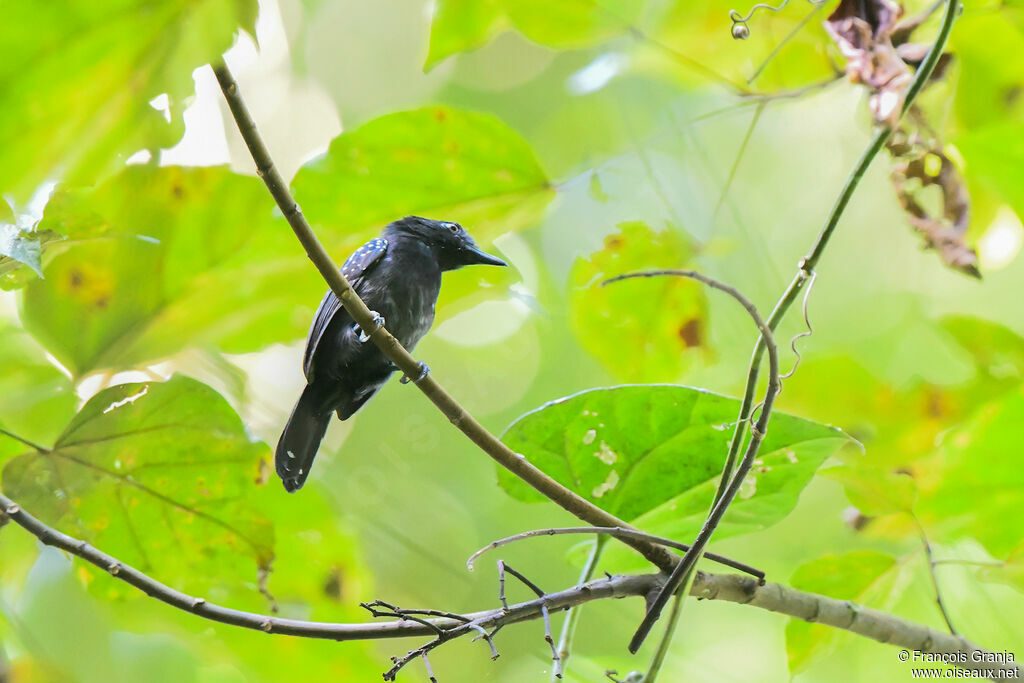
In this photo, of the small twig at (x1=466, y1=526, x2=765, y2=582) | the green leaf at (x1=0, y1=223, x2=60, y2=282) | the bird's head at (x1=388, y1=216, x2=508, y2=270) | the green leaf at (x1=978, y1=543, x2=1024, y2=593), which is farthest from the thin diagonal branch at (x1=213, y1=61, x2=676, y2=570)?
the green leaf at (x1=978, y1=543, x2=1024, y2=593)

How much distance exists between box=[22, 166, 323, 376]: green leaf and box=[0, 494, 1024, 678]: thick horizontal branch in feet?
0.58

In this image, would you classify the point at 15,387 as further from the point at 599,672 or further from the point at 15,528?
the point at 599,672

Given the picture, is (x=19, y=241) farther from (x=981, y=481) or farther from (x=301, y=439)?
(x=981, y=481)

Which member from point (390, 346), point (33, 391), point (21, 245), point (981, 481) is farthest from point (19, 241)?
point (981, 481)

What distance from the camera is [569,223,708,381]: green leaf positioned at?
0.83 metres

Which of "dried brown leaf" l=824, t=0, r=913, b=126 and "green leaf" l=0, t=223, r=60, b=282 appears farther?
"dried brown leaf" l=824, t=0, r=913, b=126

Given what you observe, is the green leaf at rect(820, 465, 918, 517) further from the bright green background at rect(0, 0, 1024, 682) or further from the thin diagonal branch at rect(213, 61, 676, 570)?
the thin diagonal branch at rect(213, 61, 676, 570)

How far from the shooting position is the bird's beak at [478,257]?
780mm

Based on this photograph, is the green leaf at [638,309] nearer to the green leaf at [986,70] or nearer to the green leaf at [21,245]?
the green leaf at [986,70]

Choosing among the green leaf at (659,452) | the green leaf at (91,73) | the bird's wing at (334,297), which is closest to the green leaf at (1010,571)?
the green leaf at (659,452)

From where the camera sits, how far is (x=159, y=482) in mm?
683

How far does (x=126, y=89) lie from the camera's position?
0.46 meters

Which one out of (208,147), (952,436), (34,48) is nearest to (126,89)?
(34,48)

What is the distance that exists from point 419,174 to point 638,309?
0.26 metres
